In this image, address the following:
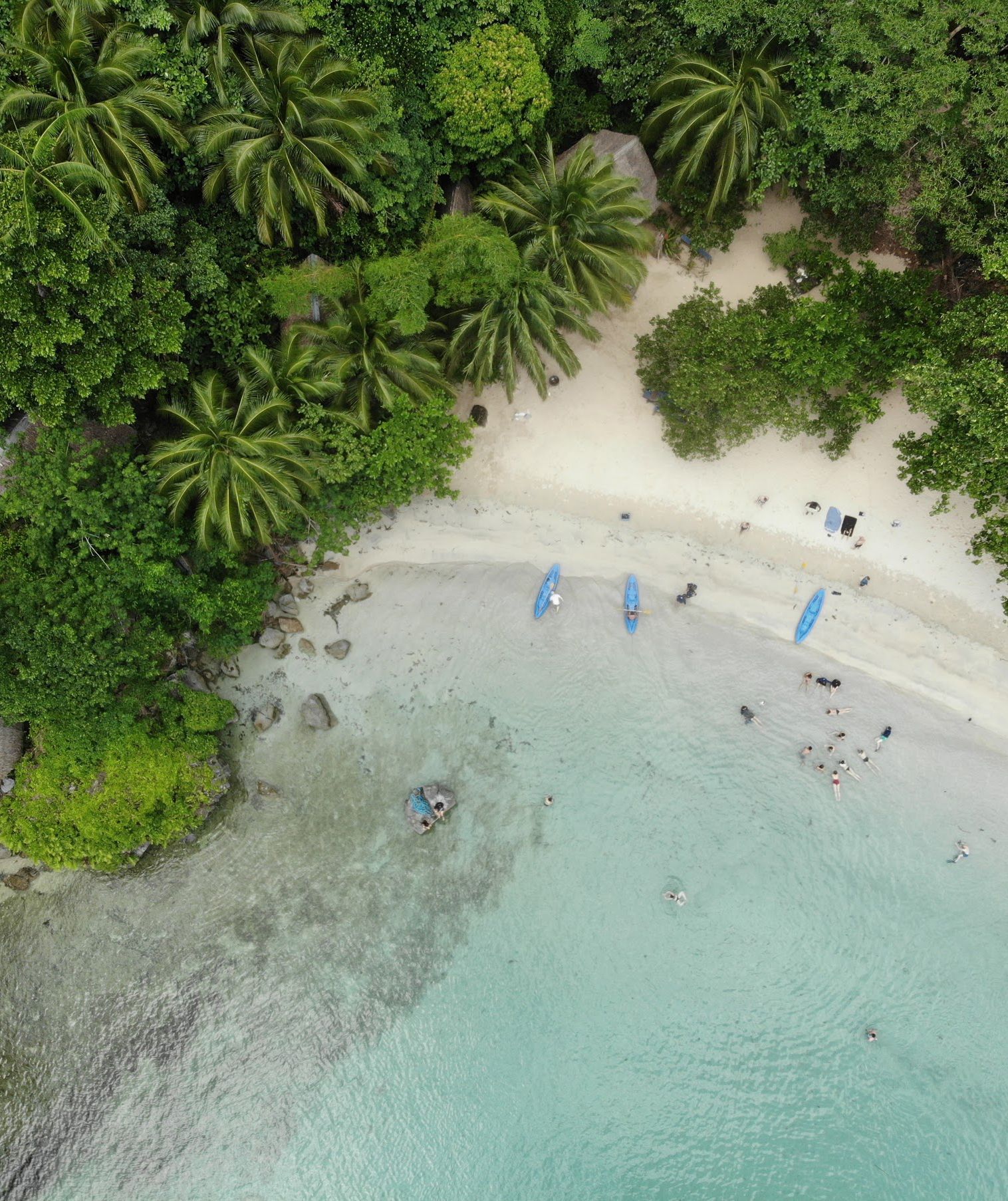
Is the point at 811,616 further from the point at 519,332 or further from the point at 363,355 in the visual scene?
the point at 363,355

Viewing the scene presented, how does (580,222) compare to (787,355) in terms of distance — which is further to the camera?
(787,355)

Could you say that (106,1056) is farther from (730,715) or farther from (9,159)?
(9,159)

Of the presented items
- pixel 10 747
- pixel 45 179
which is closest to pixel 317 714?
pixel 10 747

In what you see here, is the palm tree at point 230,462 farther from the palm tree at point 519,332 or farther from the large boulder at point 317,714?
the large boulder at point 317,714

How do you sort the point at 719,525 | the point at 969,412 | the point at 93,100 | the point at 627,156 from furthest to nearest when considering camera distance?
1. the point at 719,525
2. the point at 627,156
3. the point at 969,412
4. the point at 93,100

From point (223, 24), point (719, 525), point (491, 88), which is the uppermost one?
point (223, 24)

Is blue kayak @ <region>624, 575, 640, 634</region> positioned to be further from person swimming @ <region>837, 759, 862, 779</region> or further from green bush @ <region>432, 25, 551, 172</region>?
green bush @ <region>432, 25, 551, 172</region>

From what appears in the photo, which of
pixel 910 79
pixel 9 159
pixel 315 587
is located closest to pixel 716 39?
pixel 910 79
